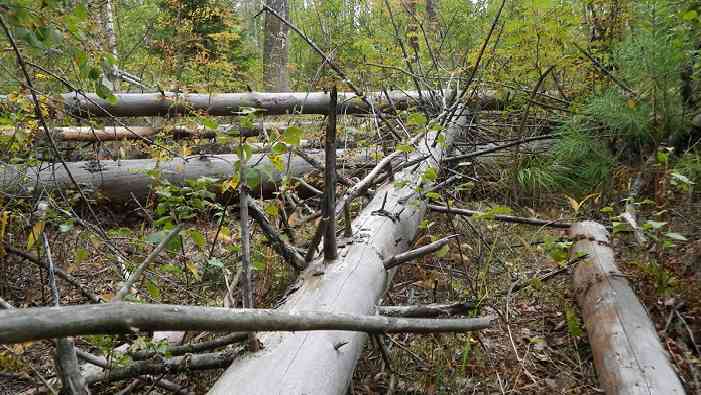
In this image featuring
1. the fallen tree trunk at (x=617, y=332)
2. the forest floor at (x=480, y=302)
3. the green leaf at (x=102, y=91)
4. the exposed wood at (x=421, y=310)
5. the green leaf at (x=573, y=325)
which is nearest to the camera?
the green leaf at (x=102, y=91)

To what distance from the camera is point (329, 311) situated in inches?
56.7

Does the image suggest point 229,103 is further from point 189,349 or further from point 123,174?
point 189,349

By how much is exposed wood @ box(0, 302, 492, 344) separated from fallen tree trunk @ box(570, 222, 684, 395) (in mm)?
1540

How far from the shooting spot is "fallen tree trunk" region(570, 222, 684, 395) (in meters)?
1.75

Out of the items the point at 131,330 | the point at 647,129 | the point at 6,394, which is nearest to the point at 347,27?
the point at 647,129

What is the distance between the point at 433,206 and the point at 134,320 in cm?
285

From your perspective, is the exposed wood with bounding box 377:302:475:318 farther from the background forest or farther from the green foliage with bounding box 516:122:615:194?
the green foliage with bounding box 516:122:615:194

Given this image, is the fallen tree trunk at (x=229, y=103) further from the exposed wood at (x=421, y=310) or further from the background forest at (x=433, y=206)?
the exposed wood at (x=421, y=310)

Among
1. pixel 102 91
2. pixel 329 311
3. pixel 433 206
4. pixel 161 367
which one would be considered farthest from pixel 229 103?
pixel 329 311

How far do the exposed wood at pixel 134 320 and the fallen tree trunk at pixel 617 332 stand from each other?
1.54 m

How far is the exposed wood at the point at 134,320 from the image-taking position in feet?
1.57

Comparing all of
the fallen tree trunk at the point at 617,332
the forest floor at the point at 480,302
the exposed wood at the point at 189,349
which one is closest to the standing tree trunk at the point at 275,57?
the forest floor at the point at 480,302

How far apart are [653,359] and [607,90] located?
322 cm

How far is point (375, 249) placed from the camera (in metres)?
2.15
